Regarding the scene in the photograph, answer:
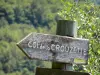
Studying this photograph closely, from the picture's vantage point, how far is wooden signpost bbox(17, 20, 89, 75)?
2.25 m

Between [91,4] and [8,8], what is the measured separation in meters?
62.0

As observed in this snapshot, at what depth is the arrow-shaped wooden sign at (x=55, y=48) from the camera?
2.24 metres

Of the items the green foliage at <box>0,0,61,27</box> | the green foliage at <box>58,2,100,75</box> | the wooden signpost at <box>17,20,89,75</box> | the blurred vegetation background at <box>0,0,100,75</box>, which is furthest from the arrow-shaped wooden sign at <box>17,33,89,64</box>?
the green foliage at <box>0,0,61,27</box>

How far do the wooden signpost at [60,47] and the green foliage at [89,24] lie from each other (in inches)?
29.6

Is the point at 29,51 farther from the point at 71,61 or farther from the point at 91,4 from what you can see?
the point at 91,4

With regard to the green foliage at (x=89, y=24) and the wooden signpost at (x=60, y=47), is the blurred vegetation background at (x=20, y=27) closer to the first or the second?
the green foliage at (x=89, y=24)

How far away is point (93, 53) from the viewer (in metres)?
3.24

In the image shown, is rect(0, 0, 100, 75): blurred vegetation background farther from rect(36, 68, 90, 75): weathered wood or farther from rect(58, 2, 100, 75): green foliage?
rect(36, 68, 90, 75): weathered wood

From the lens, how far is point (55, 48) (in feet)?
7.54

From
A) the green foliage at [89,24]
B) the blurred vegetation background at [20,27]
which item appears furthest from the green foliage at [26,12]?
the green foliage at [89,24]

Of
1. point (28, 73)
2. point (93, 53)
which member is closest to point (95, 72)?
point (93, 53)

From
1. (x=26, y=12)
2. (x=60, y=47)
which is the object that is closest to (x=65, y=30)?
(x=60, y=47)

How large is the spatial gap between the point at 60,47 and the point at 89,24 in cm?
120

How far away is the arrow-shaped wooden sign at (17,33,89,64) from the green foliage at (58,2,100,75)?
75 cm
